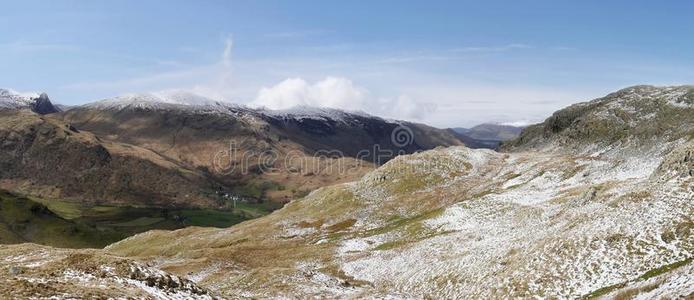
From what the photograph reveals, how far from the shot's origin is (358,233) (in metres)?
93.9

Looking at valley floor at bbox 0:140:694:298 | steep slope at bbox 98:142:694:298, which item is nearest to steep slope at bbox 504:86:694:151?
valley floor at bbox 0:140:694:298

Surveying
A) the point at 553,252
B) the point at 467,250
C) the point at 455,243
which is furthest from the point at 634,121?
the point at 553,252

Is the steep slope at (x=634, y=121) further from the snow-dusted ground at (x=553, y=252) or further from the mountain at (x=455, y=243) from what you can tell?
the snow-dusted ground at (x=553, y=252)

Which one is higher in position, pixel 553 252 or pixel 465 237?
pixel 553 252

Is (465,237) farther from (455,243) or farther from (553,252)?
(553,252)

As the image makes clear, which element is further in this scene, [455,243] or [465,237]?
[465,237]

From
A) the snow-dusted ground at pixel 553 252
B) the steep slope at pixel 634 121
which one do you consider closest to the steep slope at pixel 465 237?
the snow-dusted ground at pixel 553 252

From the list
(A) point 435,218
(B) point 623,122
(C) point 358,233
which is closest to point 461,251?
(A) point 435,218

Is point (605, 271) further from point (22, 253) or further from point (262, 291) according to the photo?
point (22, 253)

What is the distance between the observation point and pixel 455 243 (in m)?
59.5

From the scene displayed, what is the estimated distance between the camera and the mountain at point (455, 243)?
34375 mm

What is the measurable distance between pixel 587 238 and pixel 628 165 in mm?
57874

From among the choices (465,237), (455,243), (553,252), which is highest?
(553,252)

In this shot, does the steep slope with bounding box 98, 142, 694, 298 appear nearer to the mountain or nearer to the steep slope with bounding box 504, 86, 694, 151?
the mountain
